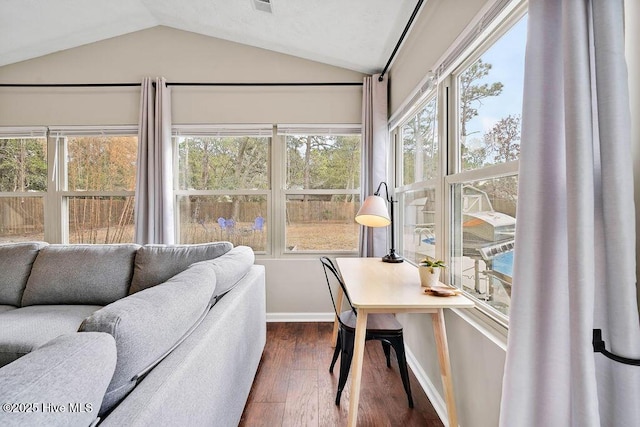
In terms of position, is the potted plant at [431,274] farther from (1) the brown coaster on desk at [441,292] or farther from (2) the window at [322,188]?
(2) the window at [322,188]

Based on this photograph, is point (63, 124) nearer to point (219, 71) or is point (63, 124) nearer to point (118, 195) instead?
point (118, 195)

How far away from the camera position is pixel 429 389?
72.4 inches

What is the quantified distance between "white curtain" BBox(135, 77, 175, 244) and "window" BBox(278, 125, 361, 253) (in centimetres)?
119

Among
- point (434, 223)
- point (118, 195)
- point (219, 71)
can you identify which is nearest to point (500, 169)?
point (434, 223)

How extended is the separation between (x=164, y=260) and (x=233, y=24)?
223cm

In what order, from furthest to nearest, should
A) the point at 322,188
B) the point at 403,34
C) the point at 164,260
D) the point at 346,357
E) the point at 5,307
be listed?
the point at 322,188 < the point at 403,34 < the point at 164,260 < the point at 5,307 < the point at 346,357

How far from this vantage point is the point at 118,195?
318 centimetres

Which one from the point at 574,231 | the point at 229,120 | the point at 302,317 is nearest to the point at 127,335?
the point at 574,231

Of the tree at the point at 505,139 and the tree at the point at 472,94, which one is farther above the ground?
the tree at the point at 472,94

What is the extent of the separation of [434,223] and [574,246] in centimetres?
134

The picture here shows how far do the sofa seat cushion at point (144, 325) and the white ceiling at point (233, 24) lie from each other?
224 centimetres

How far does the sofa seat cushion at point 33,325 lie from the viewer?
1.44 metres

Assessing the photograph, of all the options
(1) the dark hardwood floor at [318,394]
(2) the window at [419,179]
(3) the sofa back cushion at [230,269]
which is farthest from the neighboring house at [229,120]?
(3) the sofa back cushion at [230,269]

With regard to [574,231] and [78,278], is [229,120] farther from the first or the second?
[574,231]
